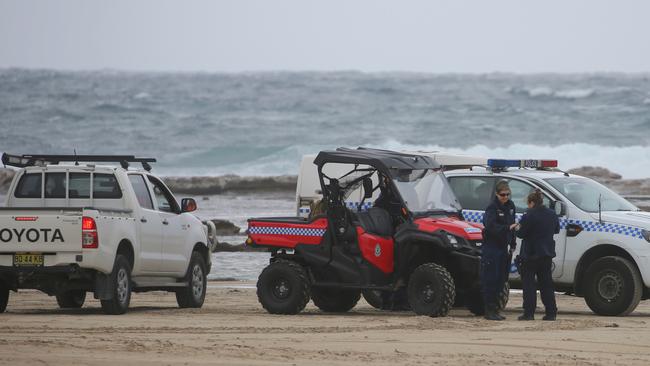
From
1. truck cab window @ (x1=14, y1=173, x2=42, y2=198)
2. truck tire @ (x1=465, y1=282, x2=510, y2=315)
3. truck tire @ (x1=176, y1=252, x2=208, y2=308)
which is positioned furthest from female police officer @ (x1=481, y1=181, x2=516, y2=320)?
truck cab window @ (x1=14, y1=173, x2=42, y2=198)

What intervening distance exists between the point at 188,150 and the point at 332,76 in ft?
143

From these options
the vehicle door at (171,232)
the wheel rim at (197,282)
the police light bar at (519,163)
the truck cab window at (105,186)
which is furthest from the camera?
the wheel rim at (197,282)

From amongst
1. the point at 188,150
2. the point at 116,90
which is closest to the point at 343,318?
the point at 188,150

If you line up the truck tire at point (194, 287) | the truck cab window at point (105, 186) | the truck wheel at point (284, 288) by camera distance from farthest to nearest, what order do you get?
the truck tire at point (194, 287) → the truck cab window at point (105, 186) → the truck wheel at point (284, 288)

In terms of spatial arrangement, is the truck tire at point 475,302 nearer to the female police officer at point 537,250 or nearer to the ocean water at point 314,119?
the female police officer at point 537,250

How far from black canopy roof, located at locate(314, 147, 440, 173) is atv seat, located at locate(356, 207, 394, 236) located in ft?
1.63

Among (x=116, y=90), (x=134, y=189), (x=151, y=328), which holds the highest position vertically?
(x=116, y=90)

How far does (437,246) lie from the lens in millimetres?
15242

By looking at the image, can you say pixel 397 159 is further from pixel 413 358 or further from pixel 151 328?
pixel 413 358

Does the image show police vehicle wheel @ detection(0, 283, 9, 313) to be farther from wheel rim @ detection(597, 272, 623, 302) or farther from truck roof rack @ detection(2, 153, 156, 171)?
wheel rim @ detection(597, 272, 623, 302)

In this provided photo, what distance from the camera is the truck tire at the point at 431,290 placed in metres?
14.9

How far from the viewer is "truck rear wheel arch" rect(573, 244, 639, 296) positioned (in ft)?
52.9

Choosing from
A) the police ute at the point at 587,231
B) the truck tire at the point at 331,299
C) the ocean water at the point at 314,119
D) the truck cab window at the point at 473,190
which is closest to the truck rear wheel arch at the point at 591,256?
the police ute at the point at 587,231

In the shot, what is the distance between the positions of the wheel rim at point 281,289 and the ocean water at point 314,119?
1613 inches
